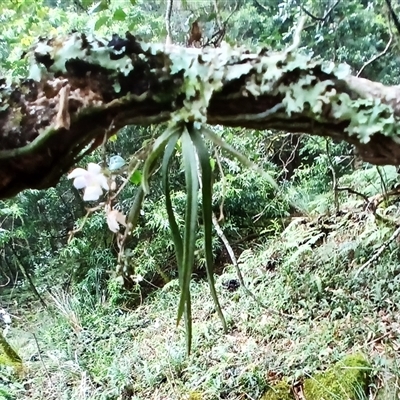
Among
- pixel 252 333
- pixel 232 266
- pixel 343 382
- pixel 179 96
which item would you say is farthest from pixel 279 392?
pixel 179 96

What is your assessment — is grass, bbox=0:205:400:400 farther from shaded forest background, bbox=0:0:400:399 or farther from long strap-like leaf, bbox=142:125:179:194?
long strap-like leaf, bbox=142:125:179:194

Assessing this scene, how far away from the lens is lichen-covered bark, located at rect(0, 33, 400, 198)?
2.06 feet

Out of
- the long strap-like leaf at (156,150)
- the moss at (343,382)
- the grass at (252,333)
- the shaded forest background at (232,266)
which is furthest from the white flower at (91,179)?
the moss at (343,382)

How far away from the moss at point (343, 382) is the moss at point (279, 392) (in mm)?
67

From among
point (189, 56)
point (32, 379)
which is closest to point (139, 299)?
point (32, 379)

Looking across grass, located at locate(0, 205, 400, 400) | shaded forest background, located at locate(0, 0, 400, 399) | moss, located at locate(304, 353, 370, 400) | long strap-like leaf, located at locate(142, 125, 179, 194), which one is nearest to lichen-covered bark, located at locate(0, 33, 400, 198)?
long strap-like leaf, located at locate(142, 125, 179, 194)

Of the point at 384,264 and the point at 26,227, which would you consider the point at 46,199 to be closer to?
the point at 26,227

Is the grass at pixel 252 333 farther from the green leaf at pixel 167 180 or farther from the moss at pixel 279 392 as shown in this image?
the green leaf at pixel 167 180

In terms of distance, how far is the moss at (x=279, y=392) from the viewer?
77.3 inches

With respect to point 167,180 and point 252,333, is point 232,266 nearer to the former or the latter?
point 252,333

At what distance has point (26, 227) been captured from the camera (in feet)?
12.9

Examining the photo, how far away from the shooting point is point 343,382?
1851mm

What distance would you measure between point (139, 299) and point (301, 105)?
2.88m

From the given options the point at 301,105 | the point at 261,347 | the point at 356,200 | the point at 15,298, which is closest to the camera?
the point at 301,105
